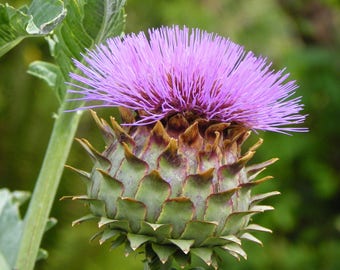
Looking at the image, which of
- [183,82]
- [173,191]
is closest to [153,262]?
[173,191]

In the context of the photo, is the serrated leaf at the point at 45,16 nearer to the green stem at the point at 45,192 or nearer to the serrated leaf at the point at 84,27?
the serrated leaf at the point at 84,27

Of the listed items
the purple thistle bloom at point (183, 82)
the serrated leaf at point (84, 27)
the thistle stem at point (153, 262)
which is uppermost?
the serrated leaf at point (84, 27)

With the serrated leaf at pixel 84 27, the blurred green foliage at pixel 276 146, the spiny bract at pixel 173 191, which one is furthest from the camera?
the blurred green foliage at pixel 276 146

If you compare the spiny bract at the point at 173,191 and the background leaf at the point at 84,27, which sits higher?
the background leaf at the point at 84,27

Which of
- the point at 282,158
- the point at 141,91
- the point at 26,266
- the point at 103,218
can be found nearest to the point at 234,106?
the point at 141,91

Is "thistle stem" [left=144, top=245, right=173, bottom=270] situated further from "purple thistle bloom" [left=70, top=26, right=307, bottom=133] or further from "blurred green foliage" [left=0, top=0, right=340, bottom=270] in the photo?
"blurred green foliage" [left=0, top=0, right=340, bottom=270]

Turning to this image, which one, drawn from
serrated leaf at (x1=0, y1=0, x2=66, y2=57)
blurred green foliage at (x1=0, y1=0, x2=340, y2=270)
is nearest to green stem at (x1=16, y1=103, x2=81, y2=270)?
serrated leaf at (x1=0, y1=0, x2=66, y2=57)

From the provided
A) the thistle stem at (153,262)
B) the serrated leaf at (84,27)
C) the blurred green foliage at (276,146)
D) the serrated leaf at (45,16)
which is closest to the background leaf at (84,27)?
the serrated leaf at (84,27)
